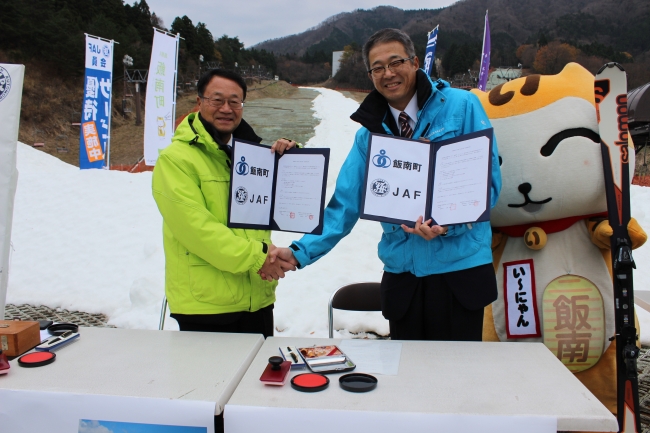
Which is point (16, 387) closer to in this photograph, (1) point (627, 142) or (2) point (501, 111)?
(2) point (501, 111)

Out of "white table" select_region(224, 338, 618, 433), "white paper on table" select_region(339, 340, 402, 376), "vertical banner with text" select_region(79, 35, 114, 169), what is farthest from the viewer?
"vertical banner with text" select_region(79, 35, 114, 169)

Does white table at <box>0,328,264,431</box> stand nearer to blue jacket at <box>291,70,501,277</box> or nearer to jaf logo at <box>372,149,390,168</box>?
blue jacket at <box>291,70,501,277</box>

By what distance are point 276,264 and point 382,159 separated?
67 centimetres

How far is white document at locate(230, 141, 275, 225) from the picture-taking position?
6.93 feet

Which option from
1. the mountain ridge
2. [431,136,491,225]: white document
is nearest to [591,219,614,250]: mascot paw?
[431,136,491,225]: white document

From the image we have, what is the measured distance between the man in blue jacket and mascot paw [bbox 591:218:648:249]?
2.32 feet

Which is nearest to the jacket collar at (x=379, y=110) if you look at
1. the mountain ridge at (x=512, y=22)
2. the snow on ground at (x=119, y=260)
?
the snow on ground at (x=119, y=260)

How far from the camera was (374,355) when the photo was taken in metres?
1.72

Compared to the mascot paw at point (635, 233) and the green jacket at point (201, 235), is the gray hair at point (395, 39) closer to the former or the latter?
the green jacket at point (201, 235)

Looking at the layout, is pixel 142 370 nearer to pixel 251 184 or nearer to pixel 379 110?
pixel 251 184

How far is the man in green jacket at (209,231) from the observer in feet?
6.43

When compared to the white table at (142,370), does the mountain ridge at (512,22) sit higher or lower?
higher

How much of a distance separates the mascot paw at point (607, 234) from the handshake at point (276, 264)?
149 cm

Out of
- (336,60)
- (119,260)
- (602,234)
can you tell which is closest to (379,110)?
(602,234)
